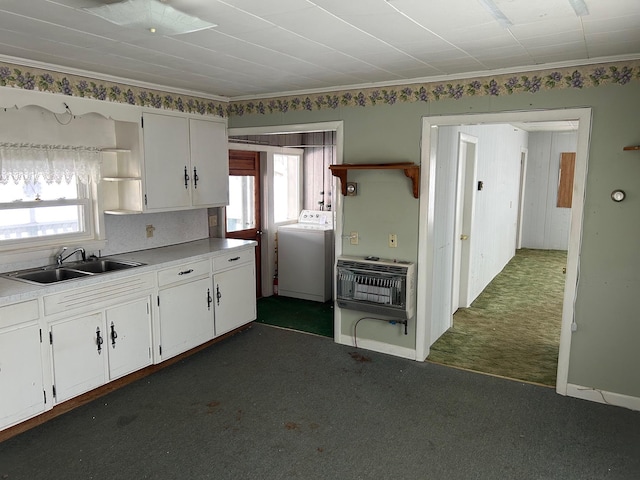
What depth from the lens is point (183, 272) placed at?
3938 mm

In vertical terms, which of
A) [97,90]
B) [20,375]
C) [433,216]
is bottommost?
[20,375]

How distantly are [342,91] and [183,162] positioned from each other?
4.99ft

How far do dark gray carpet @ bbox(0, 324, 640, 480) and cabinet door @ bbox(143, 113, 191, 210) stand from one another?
1416mm

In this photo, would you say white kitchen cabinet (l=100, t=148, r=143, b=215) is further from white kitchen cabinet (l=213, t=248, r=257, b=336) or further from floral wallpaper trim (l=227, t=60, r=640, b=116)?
floral wallpaper trim (l=227, t=60, r=640, b=116)

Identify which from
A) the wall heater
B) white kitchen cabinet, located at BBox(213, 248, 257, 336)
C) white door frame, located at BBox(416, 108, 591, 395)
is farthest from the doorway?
white kitchen cabinet, located at BBox(213, 248, 257, 336)

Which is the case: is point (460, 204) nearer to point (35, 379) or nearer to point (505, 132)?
point (505, 132)

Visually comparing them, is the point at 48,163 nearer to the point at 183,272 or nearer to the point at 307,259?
the point at 183,272

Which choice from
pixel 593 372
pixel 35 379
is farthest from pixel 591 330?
pixel 35 379

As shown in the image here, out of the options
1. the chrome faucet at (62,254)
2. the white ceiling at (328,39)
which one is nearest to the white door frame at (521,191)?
the white ceiling at (328,39)

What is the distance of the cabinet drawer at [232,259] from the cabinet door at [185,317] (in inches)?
6.9

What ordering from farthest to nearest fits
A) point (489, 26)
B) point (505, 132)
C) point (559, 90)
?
point (505, 132) → point (559, 90) → point (489, 26)

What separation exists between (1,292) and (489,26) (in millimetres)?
3057

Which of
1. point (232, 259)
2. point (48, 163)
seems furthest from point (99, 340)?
point (232, 259)

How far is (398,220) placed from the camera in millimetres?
4000
